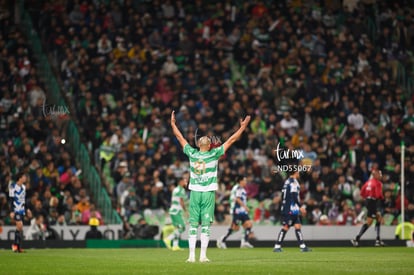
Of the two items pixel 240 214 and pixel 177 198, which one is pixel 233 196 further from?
pixel 177 198

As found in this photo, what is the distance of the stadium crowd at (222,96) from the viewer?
119ft

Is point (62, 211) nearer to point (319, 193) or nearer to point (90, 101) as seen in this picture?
point (90, 101)

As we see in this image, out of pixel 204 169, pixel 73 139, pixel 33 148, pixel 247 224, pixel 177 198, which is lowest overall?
pixel 247 224

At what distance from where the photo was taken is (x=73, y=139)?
124 ft

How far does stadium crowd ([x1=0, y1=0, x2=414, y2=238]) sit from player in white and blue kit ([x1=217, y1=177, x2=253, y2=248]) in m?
2.05

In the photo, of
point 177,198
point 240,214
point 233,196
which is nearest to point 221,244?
point 240,214

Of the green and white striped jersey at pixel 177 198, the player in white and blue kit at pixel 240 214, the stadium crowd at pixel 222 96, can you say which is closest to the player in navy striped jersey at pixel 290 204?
the player in white and blue kit at pixel 240 214

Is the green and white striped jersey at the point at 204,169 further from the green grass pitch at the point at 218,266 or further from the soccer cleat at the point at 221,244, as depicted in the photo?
the soccer cleat at the point at 221,244

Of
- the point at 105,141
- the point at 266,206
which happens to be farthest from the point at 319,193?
the point at 105,141

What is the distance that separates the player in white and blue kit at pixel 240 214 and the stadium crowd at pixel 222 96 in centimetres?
205

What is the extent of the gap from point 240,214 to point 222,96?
28.0ft

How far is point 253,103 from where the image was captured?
1580 inches

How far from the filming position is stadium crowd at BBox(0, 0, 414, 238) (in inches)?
1428

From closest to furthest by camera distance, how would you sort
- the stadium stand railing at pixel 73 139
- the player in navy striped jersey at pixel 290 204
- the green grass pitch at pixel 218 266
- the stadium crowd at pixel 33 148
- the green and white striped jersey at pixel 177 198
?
the green grass pitch at pixel 218 266 → the player in navy striped jersey at pixel 290 204 → the green and white striped jersey at pixel 177 198 → the stadium crowd at pixel 33 148 → the stadium stand railing at pixel 73 139
